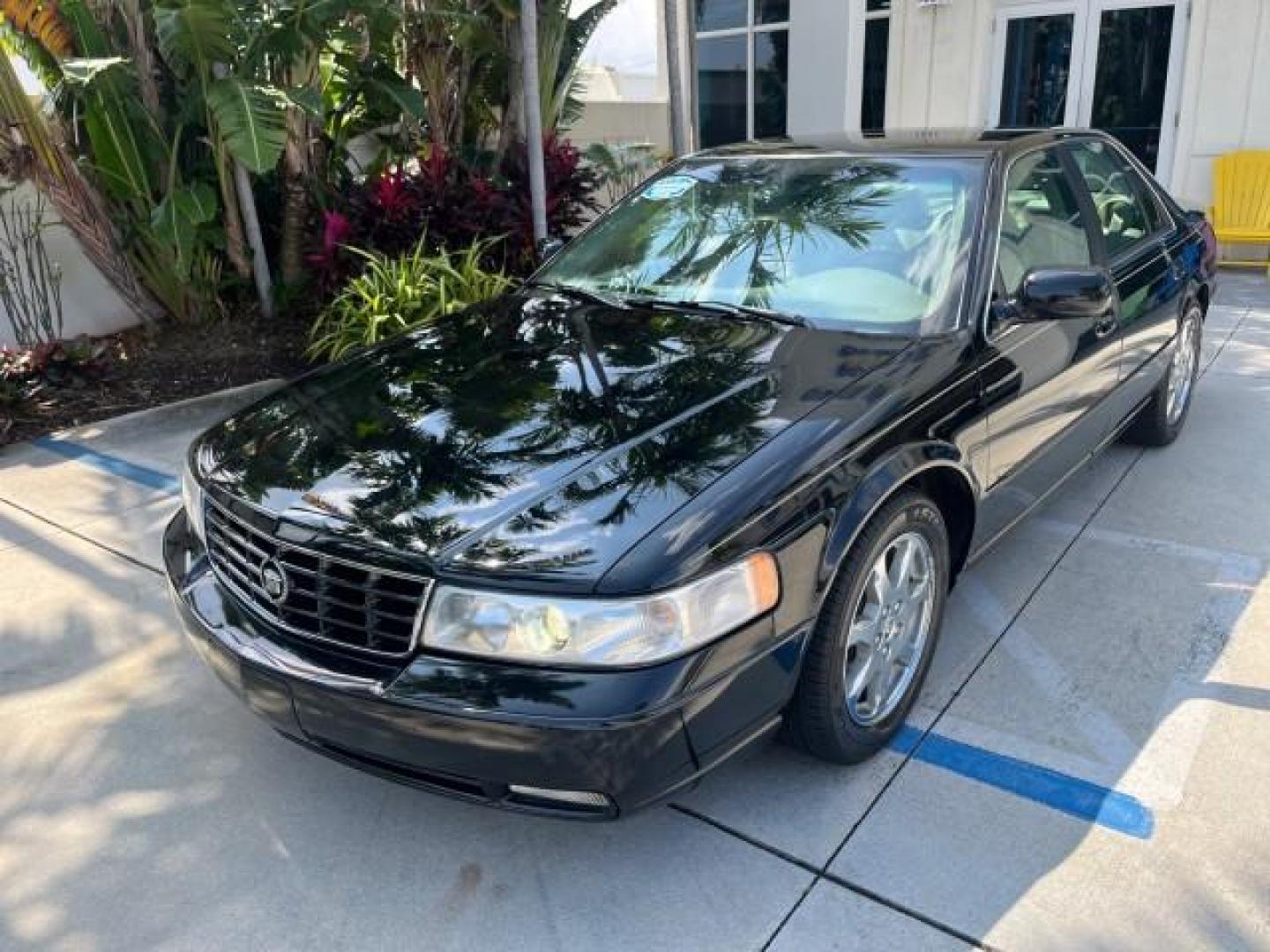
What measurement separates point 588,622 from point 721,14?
42.1 feet

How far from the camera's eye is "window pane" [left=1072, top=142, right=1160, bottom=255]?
13.5ft

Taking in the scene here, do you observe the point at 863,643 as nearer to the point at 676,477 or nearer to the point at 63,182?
the point at 676,477

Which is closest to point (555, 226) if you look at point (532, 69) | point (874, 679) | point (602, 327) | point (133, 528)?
point (532, 69)

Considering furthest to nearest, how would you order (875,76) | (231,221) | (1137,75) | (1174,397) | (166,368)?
(875,76), (1137,75), (231,221), (166,368), (1174,397)

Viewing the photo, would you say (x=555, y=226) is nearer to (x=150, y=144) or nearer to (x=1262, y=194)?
(x=150, y=144)

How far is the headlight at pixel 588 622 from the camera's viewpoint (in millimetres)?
2057

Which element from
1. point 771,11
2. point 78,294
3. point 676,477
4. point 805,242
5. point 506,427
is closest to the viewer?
point 676,477

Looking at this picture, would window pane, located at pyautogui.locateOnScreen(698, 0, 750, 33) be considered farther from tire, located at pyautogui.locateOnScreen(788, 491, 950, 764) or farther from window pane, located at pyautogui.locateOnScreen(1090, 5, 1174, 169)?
tire, located at pyautogui.locateOnScreen(788, 491, 950, 764)

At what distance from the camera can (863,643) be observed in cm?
267

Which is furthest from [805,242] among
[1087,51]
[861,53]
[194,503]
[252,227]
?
[861,53]

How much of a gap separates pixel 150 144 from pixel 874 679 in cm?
616

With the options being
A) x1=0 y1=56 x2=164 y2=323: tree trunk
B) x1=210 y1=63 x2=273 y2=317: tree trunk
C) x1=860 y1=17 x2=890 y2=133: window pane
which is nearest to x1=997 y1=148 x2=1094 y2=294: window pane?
x1=210 y1=63 x2=273 y2=317: tree trunk

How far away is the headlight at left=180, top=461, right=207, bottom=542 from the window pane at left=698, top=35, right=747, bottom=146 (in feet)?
37.9

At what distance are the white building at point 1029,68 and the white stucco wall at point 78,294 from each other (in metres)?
5.63
